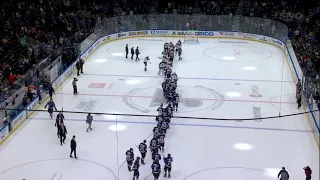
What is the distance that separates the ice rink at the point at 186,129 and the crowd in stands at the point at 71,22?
4.96 feet

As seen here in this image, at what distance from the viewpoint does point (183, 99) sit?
18766 mm

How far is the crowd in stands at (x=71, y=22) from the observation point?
21125 millimetres

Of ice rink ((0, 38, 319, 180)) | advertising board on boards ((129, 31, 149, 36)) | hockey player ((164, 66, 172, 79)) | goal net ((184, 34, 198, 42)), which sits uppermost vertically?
advertising board on boards ((129, 31, 149, 36))

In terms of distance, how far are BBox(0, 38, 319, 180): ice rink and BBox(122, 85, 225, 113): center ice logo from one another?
37 mm

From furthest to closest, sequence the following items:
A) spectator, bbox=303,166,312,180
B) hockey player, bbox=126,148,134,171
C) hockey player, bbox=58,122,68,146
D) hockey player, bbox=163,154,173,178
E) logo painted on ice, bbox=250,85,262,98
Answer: logo painted on ice, bbox=250,85,262,98, hockey player, bbox=58,122,68,146, hockey player, bbox=126,148,134,171, hockey player, bbox=163,154,173,178, spectator, bbox=303,166,312,180

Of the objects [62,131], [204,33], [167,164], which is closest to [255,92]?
[167,164]

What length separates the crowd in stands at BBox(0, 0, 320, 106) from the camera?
69.3 ft

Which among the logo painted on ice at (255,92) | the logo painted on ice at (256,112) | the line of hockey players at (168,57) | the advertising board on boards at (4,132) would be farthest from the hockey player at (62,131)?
the logo painted on ice at (255,92)

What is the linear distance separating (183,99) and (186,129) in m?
3.02

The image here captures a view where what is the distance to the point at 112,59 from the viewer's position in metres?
24.8

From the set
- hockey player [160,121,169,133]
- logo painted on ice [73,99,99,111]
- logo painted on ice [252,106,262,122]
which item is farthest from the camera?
logo painted on ice [73,99,99,111]

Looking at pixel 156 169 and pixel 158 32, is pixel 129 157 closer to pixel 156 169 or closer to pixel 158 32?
pixel 156 169

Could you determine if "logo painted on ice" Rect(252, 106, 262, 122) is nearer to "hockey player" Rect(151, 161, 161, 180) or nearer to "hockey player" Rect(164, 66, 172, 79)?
"hockey player" Rect(164, 66, 172, 79)

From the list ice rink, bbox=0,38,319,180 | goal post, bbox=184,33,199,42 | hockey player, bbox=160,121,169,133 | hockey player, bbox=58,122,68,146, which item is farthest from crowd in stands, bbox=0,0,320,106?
hockey player, bbox=160,121,169,133
